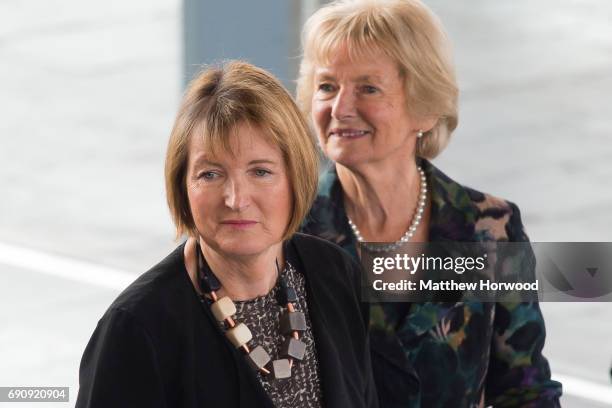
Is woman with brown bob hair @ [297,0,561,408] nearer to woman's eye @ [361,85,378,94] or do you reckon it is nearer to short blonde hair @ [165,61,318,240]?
woman's eye @ [361,85,378,94]

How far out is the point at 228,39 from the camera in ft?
14.9

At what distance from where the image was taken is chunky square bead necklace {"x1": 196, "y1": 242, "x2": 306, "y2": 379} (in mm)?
2014

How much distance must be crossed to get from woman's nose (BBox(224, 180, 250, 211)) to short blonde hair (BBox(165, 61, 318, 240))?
59mm

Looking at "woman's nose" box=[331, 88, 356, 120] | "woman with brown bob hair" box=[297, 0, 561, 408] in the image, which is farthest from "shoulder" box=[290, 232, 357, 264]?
"woman's nose" box=[331, 88, 356, 120]

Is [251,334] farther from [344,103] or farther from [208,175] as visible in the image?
[344,103]

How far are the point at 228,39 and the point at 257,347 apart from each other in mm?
2651

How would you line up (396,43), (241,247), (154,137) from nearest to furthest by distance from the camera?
(241,247) → (396,43) → (154,137)

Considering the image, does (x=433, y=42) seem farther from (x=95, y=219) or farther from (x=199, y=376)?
(x=95, y=219)

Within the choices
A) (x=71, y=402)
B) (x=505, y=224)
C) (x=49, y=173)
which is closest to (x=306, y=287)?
(x=505, y=224)

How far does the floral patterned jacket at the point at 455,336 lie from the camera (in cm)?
250

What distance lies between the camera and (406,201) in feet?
8.76

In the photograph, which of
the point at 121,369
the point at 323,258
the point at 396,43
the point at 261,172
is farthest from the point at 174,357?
the point at 396,43

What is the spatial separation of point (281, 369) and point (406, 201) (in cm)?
73

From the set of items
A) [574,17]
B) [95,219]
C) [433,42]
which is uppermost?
[574,17]
